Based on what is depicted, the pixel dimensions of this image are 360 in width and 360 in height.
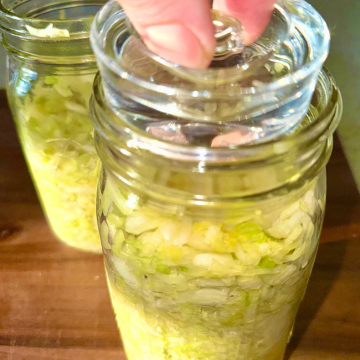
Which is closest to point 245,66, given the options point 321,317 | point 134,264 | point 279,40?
point 279,40

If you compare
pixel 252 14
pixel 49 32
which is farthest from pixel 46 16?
pixel 252 14

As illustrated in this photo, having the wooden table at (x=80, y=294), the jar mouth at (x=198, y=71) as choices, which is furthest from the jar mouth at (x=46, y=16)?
the wooden table at (x=80, y=294)

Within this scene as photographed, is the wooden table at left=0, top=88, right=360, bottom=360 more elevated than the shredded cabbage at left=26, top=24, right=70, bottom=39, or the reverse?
the shredded cabbage at left=26, top=24, right=70, bottom=39

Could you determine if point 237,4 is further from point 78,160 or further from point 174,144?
point 78,160

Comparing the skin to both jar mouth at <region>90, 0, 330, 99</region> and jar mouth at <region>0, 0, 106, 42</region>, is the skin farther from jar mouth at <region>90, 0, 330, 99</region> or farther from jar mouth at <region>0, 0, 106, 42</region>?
jar mouth at <region>0, 0, 106, 42</region>

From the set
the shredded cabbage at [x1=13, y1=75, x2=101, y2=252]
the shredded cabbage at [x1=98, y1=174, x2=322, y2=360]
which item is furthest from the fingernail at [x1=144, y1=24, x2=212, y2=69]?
the shredded cabbage at [x1=13, y1=75, x2=101, y2=252]
